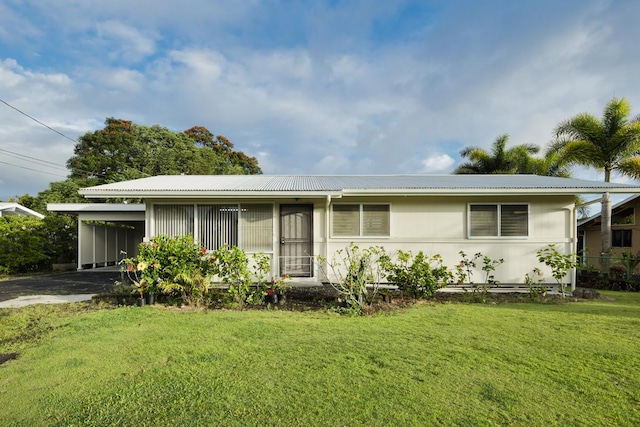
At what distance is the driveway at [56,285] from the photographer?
840 cm

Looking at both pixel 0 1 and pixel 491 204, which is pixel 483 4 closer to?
pixel 491 204

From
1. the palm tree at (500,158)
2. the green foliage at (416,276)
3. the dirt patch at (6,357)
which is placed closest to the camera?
the dirt patch at (6,357)

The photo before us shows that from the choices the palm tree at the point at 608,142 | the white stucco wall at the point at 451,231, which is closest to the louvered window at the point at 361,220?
the white stucco wall at the point at 451,231

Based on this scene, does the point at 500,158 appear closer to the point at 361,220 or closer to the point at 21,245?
the point at 361,220

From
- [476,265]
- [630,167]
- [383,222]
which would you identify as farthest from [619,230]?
[383,222]

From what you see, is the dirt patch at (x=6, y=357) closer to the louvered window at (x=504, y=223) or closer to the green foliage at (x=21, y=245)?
the louvered window at (x=504, y=223)

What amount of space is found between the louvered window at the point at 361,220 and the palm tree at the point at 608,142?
477 inches

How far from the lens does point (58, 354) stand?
4031 mm

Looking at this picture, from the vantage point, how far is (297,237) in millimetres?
8508

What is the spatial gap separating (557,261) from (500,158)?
15.4 m

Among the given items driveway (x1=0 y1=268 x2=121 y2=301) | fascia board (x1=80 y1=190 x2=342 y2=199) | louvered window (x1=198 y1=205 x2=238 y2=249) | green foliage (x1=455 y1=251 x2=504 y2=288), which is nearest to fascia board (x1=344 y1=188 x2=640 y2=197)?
fascia board (x1=80 y1=190 x2=342 y2=199)

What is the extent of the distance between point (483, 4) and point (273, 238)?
9.84m

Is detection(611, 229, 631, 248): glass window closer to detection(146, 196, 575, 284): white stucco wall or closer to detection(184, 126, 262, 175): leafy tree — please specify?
detection(146, 196, 575, 284): white stucco wall

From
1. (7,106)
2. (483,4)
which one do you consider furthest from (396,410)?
(7,106)
